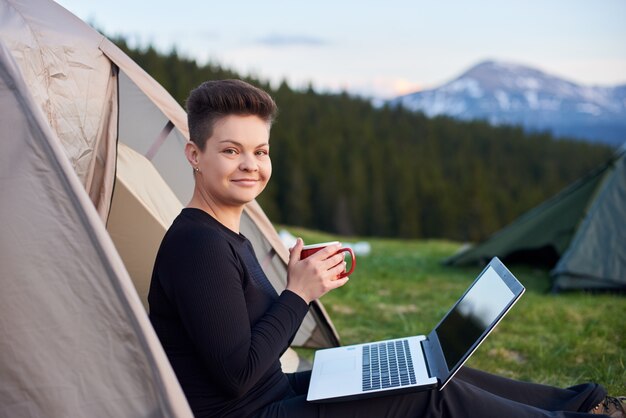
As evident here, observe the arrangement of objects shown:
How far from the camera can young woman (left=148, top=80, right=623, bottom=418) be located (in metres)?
1.88

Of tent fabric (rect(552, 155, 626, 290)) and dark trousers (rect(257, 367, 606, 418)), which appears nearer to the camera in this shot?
dark trousers (rect(257, 367, 606, 418))

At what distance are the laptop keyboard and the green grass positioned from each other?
1593 mm

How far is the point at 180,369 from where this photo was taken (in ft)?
6.72

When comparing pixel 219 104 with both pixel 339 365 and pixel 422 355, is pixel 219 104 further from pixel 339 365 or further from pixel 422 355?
pixel 422 355

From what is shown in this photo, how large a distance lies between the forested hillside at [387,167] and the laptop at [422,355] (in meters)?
37.7

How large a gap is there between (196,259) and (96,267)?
31 centimetres

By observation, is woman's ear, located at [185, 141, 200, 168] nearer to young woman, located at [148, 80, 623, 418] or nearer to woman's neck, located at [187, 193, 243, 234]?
young woman, located at [148, 80, 623, 418]

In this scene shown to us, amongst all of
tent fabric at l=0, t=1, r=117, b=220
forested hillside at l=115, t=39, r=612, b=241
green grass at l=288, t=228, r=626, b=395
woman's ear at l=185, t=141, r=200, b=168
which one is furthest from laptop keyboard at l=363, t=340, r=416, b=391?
forested hillside at l=115, t=39, r=612, b=241

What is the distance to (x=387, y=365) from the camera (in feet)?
7.73

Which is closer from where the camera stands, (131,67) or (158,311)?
(158,311)

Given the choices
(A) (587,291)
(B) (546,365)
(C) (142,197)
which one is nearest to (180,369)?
(C) (142,197)

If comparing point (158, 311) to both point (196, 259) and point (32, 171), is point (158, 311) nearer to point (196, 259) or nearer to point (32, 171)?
point (196, 259)

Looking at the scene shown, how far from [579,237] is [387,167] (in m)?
45.9

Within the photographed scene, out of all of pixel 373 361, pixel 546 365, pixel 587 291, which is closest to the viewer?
pixel 373 361
